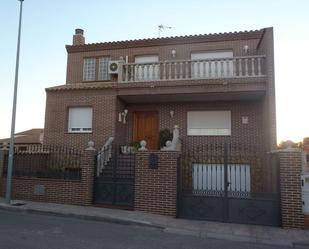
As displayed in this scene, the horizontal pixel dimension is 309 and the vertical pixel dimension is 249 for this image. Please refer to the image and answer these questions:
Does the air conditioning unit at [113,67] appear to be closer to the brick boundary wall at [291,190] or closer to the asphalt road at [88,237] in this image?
the asphalt road at [88,237]

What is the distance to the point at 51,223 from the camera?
888 cm

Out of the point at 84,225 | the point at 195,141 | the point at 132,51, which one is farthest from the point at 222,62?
the point at 84,225

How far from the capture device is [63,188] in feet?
38.4

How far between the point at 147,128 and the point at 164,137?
5.44ft

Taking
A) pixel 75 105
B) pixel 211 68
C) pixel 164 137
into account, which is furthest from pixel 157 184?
pixel 75 105

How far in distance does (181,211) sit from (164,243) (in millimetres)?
2916

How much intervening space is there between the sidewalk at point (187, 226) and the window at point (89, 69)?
28.0ft

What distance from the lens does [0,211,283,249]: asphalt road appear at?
22.1 feet

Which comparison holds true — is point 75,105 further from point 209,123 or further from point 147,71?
point 209,123

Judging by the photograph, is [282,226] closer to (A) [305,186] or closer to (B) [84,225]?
(A) [305,186]

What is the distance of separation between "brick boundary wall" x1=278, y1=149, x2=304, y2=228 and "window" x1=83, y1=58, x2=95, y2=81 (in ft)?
38.5

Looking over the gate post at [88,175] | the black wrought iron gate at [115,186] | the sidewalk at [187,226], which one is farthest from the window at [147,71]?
the sidewalk at [187,226]

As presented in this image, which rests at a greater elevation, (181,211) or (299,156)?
(299,156)

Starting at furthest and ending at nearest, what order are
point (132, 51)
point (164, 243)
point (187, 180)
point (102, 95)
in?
point (132, 51), point (102, 95), point (187, 180), point (164, 243)
